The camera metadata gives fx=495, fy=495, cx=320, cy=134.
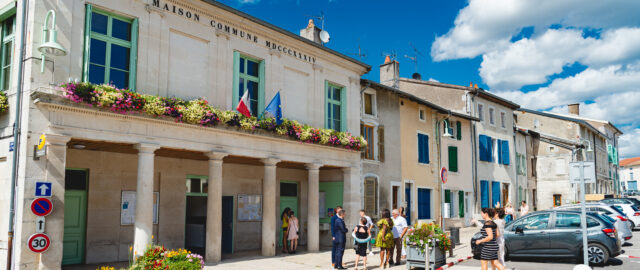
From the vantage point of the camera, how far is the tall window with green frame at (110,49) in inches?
443

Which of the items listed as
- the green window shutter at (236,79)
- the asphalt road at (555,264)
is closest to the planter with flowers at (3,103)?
the green window shutter at (236,79)

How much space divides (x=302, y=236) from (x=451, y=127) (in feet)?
36.6

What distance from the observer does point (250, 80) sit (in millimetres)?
15156

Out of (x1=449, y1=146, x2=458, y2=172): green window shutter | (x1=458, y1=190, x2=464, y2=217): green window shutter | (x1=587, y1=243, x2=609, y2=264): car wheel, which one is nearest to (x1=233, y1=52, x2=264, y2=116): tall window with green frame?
(x1=587, y1=243, x2=609, y2=264): car wheel

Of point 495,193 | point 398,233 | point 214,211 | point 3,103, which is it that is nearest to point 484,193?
point 495,193

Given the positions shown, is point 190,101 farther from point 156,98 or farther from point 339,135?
point 339,135

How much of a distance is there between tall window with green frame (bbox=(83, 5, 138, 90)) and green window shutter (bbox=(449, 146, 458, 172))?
59.9ft

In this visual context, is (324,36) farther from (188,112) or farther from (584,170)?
(584,170)

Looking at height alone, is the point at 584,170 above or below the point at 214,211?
above

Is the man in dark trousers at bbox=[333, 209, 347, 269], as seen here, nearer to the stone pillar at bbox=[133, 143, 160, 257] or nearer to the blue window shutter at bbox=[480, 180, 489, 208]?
the stone pillar at bbox=[133, 143, 160, 257]

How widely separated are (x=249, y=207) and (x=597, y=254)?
10801mm

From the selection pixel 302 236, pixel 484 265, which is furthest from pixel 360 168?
pixel 484 265

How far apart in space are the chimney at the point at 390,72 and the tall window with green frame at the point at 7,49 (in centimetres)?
2038

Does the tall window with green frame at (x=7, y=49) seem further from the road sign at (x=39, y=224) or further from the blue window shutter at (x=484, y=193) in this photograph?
the blue window shutter at (x=484, y=193)
